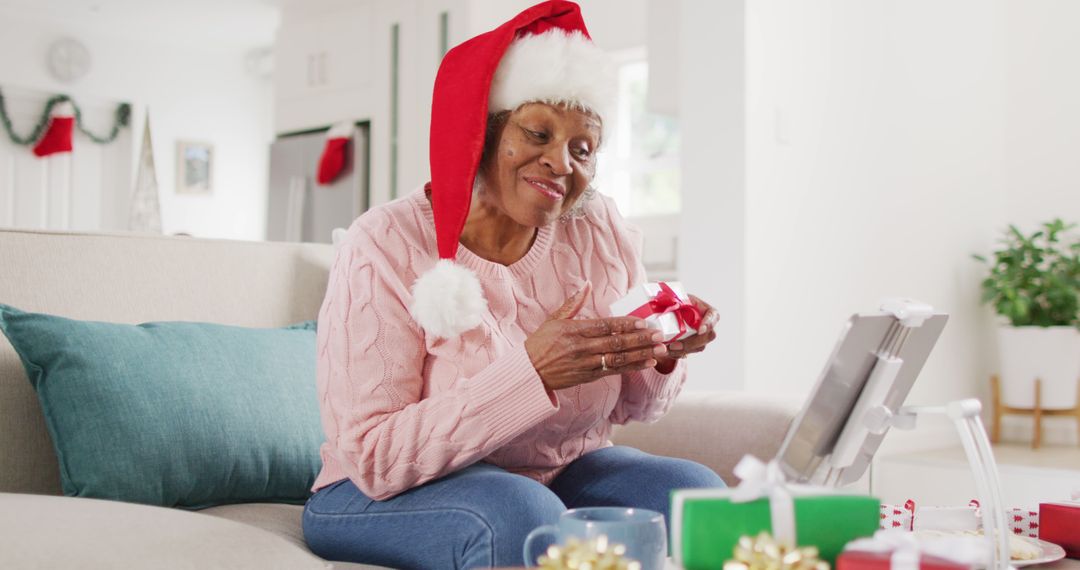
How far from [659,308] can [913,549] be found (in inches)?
19.9

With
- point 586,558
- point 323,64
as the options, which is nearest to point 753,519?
point 586,558

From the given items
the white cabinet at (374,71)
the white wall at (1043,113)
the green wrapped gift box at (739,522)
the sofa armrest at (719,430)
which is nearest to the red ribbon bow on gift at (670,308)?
the green wrapped gift box at (739,522)

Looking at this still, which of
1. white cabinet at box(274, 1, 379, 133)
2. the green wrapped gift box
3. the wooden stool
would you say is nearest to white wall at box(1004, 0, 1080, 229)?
the wooden stool

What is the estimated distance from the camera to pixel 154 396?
1429 millimetres

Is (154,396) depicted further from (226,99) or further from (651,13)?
(226,99)

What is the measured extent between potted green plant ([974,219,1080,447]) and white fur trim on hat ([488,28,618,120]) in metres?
3.04

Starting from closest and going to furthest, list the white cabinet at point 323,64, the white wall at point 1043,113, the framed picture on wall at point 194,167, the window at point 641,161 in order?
the white wall at point 1043,113 < the window at point 641,161 < the white cabinet at point 323,64 < the framed picture on wall at point 194,167

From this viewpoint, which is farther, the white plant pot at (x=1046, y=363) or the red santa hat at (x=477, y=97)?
the white plant pot at (x=1046, y=363)

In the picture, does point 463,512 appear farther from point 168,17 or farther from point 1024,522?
point 168,17

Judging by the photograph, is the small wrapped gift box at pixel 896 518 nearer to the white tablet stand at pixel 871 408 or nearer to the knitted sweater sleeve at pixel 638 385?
the white tablet stand at pixel 871 408

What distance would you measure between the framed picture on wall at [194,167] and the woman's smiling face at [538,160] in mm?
6192

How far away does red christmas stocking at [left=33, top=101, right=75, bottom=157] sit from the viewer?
21.0 ft

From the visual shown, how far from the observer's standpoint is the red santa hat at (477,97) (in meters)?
1.30

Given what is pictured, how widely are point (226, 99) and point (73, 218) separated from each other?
4.52 feet
